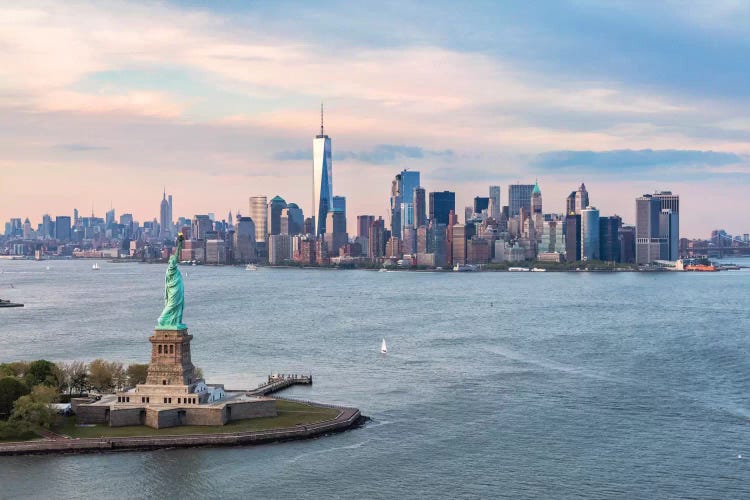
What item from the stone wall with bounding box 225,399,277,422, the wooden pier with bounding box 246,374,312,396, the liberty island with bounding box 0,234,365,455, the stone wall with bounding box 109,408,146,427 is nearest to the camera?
the liberty island with bounding box 0,234,365,455

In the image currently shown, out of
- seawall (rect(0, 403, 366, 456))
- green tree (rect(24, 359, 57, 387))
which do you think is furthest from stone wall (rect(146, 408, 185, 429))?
green tree (rect(24, 359, 57, 387))

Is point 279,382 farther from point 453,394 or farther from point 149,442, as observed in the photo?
point 149,442

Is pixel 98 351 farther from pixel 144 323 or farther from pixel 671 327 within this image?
pixel 671 327

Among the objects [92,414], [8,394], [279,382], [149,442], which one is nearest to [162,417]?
[149,442]

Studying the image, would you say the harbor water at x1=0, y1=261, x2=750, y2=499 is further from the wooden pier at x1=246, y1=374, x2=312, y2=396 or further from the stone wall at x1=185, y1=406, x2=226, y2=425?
the stone wall at x1=185, y1=406, x2=226, y2=425

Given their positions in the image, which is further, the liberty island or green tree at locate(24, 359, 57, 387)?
green tree at locate(24, 359, 57, 387)

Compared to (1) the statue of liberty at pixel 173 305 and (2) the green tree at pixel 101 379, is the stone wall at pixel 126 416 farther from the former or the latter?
(2) the green tree at pixel 101 379

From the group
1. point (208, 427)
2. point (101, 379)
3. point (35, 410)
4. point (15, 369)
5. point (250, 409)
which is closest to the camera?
point (35, 410)
